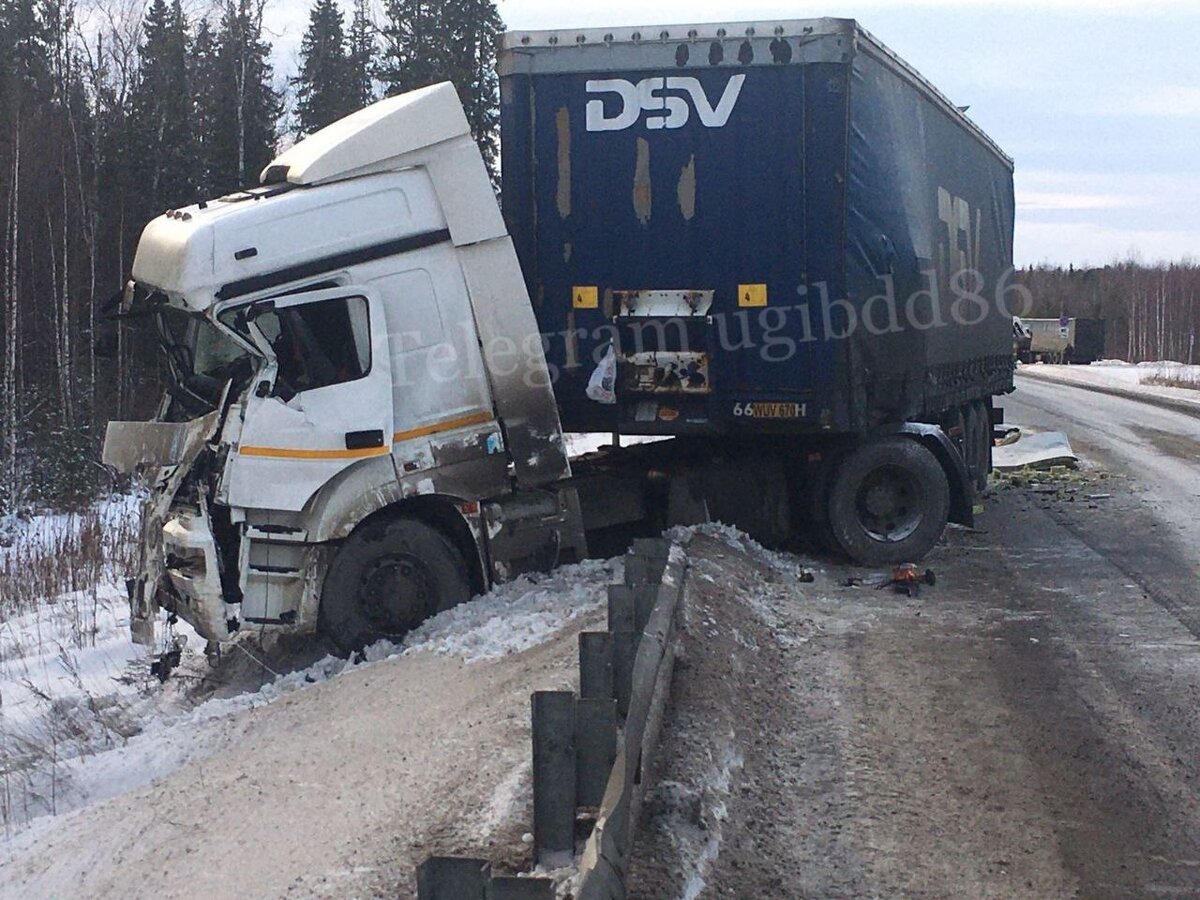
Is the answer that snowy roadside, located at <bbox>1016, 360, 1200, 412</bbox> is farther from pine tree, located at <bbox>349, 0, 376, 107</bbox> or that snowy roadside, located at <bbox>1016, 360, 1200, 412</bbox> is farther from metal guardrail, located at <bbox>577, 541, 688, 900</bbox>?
metal guardrail, located at <bbox>577, 541, 688, 900</bbox>

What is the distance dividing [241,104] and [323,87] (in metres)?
6.66

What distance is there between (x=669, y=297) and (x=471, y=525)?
2.40m

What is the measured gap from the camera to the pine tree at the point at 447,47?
3503 centimetres

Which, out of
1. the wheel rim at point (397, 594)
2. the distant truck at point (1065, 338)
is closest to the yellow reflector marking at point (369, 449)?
the wheel rim at point (397, 594)

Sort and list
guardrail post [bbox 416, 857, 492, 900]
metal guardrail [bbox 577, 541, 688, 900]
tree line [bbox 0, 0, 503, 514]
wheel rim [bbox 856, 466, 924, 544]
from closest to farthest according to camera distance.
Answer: guardrail post [bbox 416, 857, 492, 900]
metal guardrail [bbox 577, 541, 688, 900]
wheel rim [bbox 856, 466, 924, 544]
tree line [bbox 0, 0, 503, 514]

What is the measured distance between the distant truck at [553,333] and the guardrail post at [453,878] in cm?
499

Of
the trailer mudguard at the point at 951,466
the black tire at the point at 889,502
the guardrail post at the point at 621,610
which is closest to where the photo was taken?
the guardrail post at the point at 621,610

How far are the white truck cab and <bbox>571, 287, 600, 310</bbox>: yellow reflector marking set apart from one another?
3.26ft

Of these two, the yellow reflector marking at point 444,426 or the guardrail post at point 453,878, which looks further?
the yellow reflector marking at point 444,426

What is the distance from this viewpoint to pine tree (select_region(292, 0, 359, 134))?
117ft

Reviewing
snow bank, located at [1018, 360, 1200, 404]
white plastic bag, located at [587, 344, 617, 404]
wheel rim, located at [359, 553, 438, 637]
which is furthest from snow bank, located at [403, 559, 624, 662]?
snow bank, located at [1018, 360, 1200, 404]

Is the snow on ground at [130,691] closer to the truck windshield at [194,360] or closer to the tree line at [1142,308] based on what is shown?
the truck windshield at [194,360]

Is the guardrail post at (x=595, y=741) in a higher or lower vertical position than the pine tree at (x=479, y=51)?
lower

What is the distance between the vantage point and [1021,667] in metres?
7.36
